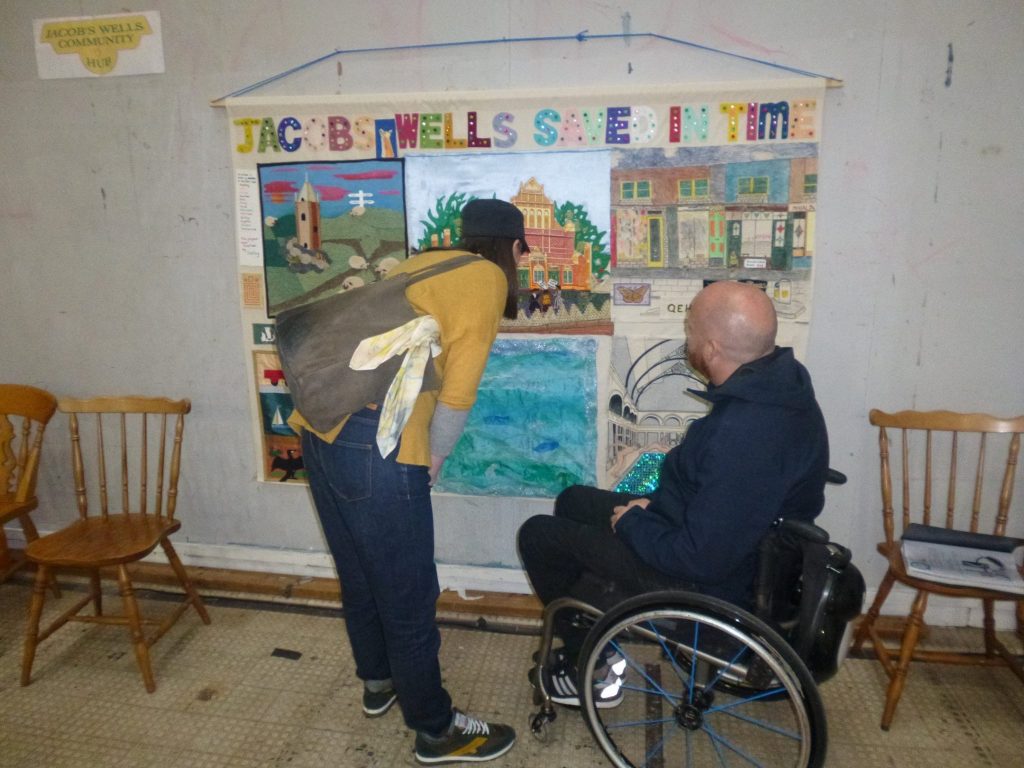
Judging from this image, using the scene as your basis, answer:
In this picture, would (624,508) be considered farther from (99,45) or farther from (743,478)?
(99,45)

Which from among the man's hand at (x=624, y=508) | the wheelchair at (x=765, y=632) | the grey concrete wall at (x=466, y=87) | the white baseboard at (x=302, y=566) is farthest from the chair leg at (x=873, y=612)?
the white baseboard at (x=302, y=566)

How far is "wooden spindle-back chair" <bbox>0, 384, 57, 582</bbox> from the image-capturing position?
2180 mm

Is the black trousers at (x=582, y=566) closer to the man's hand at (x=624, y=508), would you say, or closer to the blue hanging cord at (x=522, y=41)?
the man's hand at (x=624, y=508)

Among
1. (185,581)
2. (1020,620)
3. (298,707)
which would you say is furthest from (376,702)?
(1020,620)

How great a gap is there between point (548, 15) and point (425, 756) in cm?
210

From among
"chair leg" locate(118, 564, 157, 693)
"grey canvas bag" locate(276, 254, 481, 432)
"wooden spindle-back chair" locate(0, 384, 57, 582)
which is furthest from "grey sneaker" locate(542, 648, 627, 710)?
"wooden spindle-back chair" locate(0, 384, 57, 582)

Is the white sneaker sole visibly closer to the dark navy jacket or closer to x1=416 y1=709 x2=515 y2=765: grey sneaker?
x1=416 y1=709 x2=515 y2=765: grey sneaker

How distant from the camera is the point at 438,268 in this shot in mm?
1352

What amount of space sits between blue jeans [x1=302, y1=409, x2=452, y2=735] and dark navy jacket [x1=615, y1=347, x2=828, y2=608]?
0.50 meters

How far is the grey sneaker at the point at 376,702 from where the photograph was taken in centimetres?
181

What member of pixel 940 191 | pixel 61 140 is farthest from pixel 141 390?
pixel 940 191

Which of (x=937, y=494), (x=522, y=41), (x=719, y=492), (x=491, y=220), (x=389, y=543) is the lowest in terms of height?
(x=937, y=494)

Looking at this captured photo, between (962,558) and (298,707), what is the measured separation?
1.91 metres

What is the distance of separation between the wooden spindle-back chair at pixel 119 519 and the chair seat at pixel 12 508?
0.43ft
